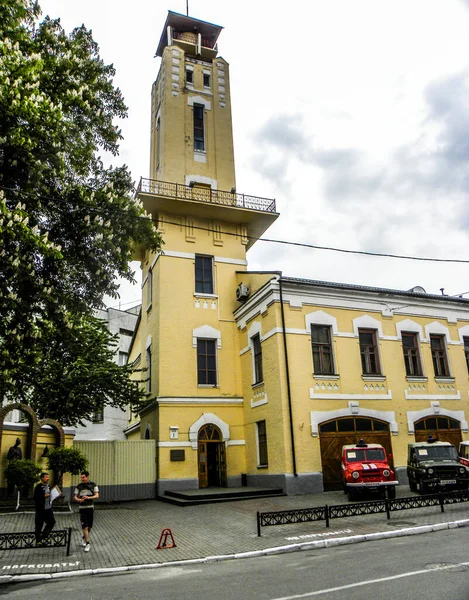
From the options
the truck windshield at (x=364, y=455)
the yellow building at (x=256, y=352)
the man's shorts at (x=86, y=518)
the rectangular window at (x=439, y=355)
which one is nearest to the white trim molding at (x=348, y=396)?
the yellow building at (x=256, y=352)

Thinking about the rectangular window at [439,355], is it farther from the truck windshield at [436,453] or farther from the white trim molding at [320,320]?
the truck windshield at [436,453]

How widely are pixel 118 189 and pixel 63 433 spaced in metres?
10.00

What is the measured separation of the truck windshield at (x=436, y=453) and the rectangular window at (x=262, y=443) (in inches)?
258

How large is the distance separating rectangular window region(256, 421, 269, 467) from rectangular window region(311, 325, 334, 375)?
11.6 ft

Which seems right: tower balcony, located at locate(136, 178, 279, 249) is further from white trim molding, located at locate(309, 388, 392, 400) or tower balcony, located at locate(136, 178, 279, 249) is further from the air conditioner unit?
white trim molding, located at locate(309, 388, 392, 400)

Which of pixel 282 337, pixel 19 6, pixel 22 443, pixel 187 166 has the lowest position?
pixel 22 443

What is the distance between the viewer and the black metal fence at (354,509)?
12664mm

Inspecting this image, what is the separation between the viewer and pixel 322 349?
873 inches

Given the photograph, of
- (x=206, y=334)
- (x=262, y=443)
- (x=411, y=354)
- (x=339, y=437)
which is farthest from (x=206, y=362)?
(x=411, y=354)

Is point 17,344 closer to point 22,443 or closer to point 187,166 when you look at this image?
point 22,443

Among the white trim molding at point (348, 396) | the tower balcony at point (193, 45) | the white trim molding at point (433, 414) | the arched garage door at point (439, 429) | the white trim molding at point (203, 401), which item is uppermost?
the tower balcony at point (193, 45)

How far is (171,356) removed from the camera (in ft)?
79.1

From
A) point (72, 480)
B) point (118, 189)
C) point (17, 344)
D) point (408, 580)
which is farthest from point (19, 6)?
point (72, 480)

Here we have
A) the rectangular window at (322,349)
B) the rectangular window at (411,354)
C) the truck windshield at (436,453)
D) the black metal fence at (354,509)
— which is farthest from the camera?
the rectangular window at (411,354)
